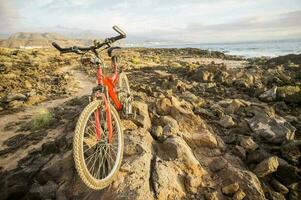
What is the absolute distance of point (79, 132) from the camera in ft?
13.3

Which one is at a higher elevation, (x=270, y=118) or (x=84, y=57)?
(x=84, y=57)

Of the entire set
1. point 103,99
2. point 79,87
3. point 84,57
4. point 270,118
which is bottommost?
point 79,87

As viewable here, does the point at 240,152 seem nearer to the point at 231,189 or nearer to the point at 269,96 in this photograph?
the point at 231,189

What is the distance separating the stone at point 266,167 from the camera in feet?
18.7

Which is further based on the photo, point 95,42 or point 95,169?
point 95,169

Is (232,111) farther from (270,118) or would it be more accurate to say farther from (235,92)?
(235,92)

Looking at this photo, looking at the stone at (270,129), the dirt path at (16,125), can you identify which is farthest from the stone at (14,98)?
the stone at (270,129)

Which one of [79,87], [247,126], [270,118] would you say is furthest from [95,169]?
[79,87]

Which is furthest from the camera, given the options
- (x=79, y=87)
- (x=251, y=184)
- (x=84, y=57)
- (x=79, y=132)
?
(x=79, y=87)

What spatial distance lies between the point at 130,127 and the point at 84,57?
2388mm

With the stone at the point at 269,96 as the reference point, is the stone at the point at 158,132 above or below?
above

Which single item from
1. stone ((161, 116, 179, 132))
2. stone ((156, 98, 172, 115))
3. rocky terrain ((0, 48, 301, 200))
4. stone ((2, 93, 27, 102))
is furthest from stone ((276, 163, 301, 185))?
stone ((2, 93, 27, 102))

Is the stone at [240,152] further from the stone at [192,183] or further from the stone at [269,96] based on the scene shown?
the stone at [269,96]

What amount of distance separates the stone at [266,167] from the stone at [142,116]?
9.06ft
